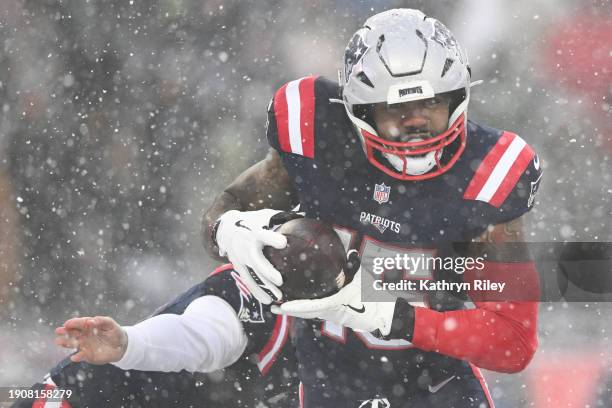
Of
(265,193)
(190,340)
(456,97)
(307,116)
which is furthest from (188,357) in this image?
(456,97)

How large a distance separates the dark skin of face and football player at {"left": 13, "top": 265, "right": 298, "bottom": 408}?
2.08ft

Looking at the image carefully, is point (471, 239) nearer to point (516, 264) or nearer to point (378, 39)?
point (516, 264)

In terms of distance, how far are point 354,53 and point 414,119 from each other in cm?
25

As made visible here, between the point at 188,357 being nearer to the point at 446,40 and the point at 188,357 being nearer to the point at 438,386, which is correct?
the point at 438,386

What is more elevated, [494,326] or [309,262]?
[309,262]

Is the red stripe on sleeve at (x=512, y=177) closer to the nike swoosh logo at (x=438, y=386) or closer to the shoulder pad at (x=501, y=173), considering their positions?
the shoulder pad at (x=501, y=173)

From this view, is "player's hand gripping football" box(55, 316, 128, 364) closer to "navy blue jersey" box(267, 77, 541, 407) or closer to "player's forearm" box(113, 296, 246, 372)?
"player's forearm" box(113, 296, 246, 372)

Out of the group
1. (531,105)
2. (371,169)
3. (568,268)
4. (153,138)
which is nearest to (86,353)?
(371,169)

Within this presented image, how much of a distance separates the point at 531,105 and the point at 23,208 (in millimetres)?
2680

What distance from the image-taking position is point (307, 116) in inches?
92.3

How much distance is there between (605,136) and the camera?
4711 millimetres

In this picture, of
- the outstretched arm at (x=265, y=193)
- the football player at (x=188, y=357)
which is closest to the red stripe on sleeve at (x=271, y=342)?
the football player at (x=188, y=357)

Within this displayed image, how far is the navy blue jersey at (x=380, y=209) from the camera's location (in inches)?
86.9

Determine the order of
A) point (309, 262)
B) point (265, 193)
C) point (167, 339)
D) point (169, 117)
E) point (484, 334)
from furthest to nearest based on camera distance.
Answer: point (169, 117)
point (265, 193)
point (167, 339)
point (484, 334)
point (309, 262)
